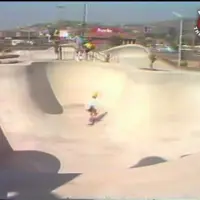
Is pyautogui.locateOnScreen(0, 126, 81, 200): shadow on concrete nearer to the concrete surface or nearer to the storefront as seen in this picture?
the concrete surface

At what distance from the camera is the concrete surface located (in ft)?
26.7

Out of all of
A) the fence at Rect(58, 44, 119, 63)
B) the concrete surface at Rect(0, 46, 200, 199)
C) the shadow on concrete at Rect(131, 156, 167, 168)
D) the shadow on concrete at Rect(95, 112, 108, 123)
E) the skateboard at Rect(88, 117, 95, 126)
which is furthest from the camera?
the fence at Rect(58, 44, 119, 63)

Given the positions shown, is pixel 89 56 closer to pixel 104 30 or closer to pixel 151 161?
pixel 151 161

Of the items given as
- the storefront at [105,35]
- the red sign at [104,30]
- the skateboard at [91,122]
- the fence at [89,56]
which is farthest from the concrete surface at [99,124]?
the red sign at [104,30]

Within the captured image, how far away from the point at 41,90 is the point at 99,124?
9.07 ft

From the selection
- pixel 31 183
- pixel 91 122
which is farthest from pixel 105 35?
pixel 31 183

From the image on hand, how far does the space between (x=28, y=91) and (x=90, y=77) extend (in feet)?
9.69

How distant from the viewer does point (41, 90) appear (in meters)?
14.9

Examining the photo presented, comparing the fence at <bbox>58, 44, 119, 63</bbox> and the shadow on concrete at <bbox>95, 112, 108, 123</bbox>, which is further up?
the fence at <bbox>58, 44, 119, 63</bbox>

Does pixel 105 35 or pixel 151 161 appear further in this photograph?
pixel 105 35

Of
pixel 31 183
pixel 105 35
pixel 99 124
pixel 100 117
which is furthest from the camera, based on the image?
pixel 105 35

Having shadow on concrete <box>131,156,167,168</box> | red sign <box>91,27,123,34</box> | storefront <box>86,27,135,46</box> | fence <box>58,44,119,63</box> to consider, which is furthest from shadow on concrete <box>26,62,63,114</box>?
red sign <box>91,27,123,34</box>

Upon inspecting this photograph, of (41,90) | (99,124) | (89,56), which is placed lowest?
(99,124)

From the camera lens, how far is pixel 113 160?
10.2 meters
